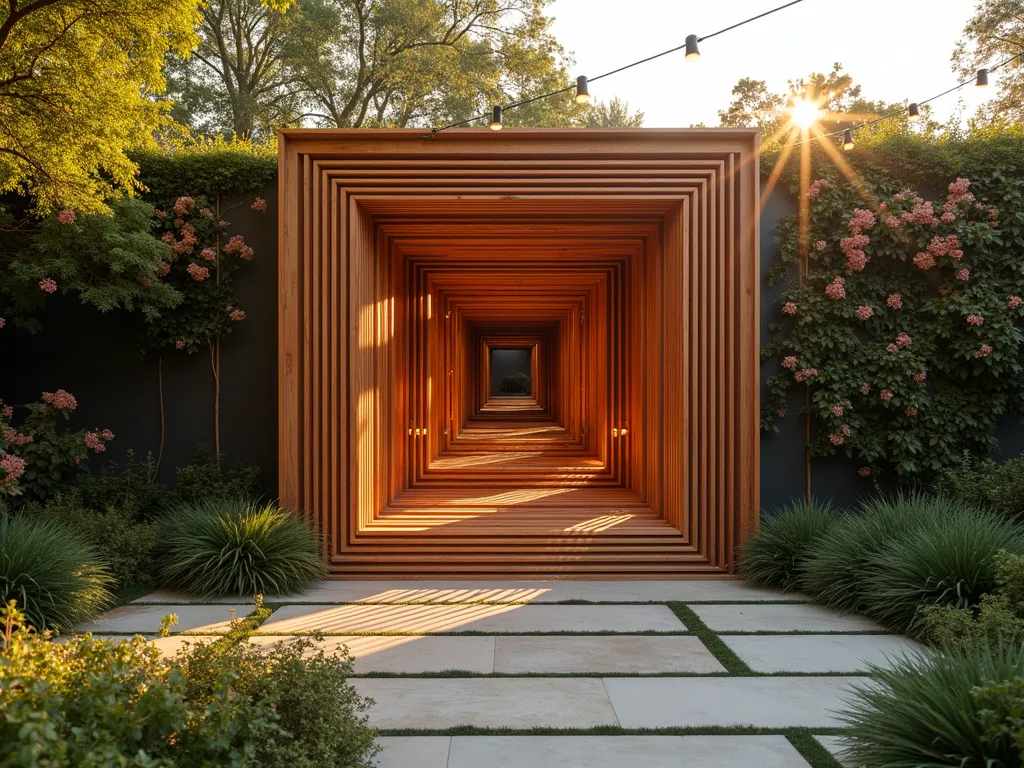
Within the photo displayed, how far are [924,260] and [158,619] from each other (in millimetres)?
6500

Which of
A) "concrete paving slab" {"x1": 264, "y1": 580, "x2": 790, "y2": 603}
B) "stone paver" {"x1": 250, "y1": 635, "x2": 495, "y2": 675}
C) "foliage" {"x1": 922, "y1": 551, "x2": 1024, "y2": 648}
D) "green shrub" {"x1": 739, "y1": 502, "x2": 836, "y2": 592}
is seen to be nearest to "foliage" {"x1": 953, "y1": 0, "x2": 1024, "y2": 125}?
"green shrub" {"x1": 739, "y1": 502, "x2": 836, "y2": 592}

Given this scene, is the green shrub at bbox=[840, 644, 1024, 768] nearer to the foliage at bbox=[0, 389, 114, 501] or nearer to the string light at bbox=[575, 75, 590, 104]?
the string light at bbox=[575, 75, 590, 104]

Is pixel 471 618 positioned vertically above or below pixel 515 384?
below

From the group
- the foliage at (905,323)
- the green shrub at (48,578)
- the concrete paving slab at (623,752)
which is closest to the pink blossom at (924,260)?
the foliage at (905,323)

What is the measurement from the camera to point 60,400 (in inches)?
263

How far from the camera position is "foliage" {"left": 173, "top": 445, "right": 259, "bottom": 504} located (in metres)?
6.89

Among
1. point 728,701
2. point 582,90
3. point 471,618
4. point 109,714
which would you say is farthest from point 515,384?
point 109,714

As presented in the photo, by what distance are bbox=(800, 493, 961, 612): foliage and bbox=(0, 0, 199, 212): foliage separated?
18.5 feet

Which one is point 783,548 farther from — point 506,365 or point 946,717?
point 506,365

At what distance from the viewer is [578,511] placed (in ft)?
23.1

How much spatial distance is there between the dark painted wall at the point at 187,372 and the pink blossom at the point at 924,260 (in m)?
1.14

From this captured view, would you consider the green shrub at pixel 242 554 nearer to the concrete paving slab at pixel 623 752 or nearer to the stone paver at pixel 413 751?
the stone paver at pixel 413 751

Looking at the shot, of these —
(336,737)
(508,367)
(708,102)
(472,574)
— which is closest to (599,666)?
(336,737)

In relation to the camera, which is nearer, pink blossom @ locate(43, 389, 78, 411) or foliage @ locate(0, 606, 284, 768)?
foliage @ locate(0, 606, 284, 768)
